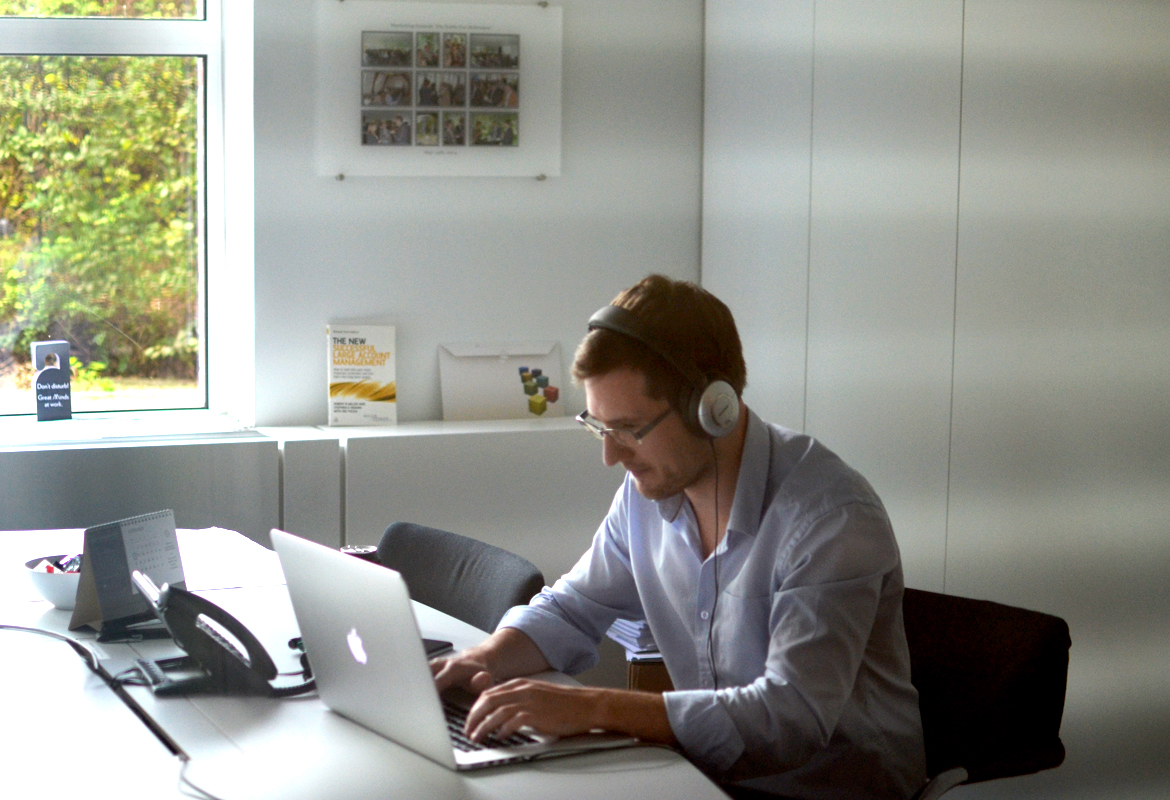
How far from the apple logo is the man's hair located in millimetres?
464

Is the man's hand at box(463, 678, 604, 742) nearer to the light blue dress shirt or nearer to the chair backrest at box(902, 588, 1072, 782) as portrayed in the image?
the light blue dress shirt

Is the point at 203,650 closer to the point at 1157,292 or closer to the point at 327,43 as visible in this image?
the point at 1157,292

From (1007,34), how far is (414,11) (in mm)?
1662

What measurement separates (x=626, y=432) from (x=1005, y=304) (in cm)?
110

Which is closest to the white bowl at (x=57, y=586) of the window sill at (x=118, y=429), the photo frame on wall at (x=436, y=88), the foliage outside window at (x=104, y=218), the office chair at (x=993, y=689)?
the window sill at (x=118, y=429)

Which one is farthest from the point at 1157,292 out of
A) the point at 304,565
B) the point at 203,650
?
the point at 203,650

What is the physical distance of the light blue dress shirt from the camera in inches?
54.3

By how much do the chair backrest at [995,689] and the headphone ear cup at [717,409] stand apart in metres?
0.46

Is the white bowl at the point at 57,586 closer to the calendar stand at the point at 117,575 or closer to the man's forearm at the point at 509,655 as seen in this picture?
the calendar stand at the point at 117,575

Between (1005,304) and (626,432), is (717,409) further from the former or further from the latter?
(1005,304)

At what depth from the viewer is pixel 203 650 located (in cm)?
152

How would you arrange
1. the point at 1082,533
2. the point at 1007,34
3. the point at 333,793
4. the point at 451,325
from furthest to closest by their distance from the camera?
the point at 451,325 → the point at 1007,34 → the point at 1082,533 → the point at 333,793

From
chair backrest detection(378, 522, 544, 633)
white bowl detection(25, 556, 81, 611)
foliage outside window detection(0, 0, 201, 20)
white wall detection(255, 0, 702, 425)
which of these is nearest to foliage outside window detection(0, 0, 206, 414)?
foliage outside window detection(0, 0, 201, 20)

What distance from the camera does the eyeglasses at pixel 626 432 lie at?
155 centimetres
